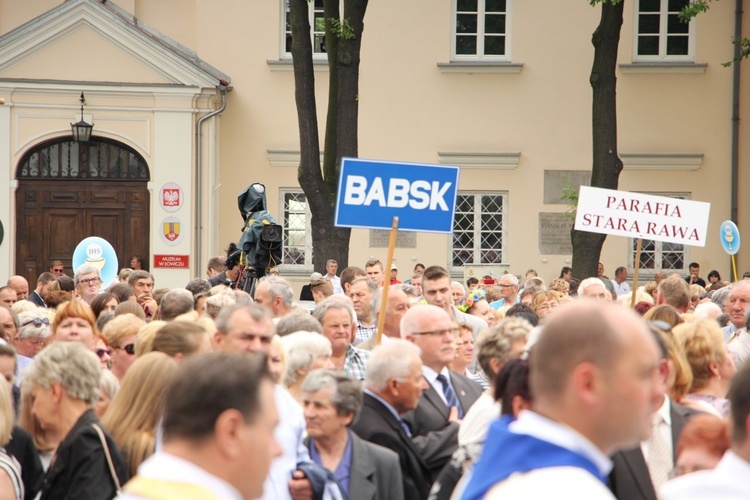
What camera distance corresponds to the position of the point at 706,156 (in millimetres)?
24656

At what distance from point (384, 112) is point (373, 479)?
19881mm

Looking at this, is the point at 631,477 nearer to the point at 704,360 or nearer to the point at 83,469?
the point at 704,360

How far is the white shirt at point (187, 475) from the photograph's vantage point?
2.54m

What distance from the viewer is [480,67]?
80.8 feet

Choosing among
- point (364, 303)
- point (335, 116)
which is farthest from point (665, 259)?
point (364, 303)

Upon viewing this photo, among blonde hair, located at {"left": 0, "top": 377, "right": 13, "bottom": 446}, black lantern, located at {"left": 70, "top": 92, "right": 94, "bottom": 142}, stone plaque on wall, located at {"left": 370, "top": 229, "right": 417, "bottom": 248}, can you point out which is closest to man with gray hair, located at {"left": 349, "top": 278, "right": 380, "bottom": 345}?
blonde hair, located at {"left": 0, "top": 377, "right": 13, "bottom": 446}

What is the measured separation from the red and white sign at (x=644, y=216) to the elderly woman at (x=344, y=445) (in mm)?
7315

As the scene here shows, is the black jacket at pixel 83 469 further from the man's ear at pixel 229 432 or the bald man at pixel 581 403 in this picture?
the bald man at pixel 581 403

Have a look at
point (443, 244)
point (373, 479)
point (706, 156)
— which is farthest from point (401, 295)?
point (706, 156)

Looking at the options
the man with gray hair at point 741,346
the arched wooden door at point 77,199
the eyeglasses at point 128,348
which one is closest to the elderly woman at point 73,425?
the eyeglasses at point 128,348

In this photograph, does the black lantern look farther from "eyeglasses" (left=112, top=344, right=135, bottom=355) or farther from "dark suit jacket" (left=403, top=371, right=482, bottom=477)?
"dark suit jacket" (left=403, top=371, right=482, bottom=477)

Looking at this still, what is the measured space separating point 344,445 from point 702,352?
6.79 ft

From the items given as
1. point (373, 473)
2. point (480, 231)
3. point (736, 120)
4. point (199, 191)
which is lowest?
point (373, 473)

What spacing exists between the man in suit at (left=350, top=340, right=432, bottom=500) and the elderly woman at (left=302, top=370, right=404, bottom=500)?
0.30 meters
